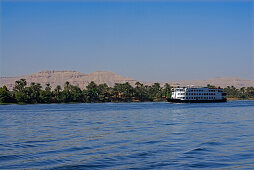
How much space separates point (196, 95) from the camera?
186 m

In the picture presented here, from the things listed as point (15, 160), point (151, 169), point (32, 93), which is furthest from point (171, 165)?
point (32, 93)

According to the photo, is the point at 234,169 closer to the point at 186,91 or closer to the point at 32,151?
the point at 32,151

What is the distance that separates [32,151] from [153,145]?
31.5 feet

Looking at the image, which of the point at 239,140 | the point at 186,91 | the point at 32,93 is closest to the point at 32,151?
the point at 239,140

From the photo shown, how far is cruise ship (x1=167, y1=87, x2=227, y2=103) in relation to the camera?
181500 millimetres

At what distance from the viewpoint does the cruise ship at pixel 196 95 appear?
182 metres

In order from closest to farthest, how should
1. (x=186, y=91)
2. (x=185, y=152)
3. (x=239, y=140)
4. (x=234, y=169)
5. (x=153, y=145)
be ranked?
A: 1. (x=234, y=169)
2. (x=185, y=152)
3. (x=153, y=145)
4. (x=239, y=140)
5. (x=186, y=91)

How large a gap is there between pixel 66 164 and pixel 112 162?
2913mm

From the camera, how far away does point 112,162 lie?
24.3 metres

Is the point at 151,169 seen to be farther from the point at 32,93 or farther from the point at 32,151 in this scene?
the point at 32,93

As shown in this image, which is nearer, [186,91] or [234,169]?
[234,169]

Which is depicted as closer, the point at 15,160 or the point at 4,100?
the point at 15,160

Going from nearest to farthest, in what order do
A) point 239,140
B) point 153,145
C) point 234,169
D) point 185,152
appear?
point 234,169, point 185,152, point 153,145, point 239,140

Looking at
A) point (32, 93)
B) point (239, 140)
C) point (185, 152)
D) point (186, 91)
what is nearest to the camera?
point (185, 152)
